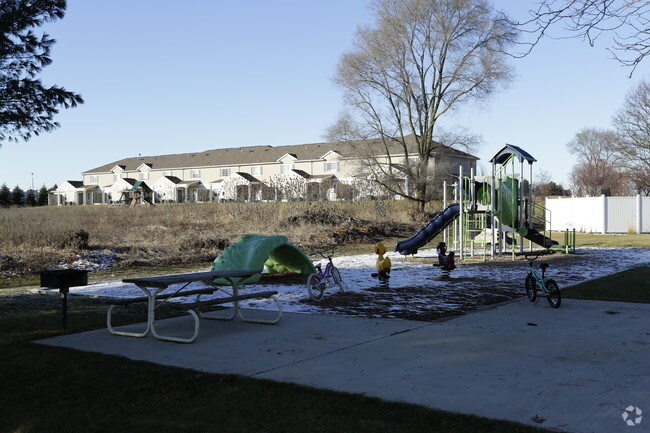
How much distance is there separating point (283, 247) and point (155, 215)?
64.3 feet

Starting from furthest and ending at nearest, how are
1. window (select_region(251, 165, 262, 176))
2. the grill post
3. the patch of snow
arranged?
window (select_region(251, 165, 262, 176)) < the patch of snow < the grill post

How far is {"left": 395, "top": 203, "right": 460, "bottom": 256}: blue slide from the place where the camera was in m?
20.8

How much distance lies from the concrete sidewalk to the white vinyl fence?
97.4 feet

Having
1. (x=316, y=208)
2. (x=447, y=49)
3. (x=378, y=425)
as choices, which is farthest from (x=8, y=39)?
(x=447, y=49)

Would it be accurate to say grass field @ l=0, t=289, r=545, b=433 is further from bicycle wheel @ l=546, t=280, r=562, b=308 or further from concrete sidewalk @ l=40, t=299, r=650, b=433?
bicycle wheel @ l=546, t=280, r=562, b=308

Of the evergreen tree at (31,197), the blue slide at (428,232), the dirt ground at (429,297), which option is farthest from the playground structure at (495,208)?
the evergreen tree at (31,197)

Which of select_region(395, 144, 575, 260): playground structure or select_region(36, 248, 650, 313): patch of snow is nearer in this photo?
select_region(36, 248, 650, 313): patch of snow

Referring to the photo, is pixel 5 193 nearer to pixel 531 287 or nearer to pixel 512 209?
pixel 512 209

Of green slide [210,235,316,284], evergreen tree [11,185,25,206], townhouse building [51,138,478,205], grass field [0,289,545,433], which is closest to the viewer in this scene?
grass field [0,289,545,433]

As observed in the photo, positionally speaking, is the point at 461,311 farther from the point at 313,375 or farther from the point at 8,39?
the point at 8,39

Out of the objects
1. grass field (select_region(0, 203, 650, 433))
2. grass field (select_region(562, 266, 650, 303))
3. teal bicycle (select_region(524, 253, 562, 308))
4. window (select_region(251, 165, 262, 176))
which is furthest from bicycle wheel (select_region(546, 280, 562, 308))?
window (select_region(251, 165, 262, 176))

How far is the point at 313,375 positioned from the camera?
581cm

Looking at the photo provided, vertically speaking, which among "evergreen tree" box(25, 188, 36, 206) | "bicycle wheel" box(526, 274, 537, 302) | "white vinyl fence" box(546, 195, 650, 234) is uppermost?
"evergreen tree" box(25, 188, 36, 206)

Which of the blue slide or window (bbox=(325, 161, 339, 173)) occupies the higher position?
window (bbox=(325, 161, 339, 173))
